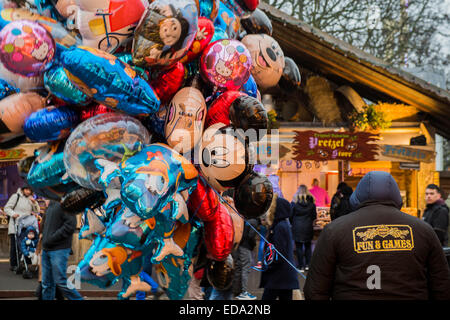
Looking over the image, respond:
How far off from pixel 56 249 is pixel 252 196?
3406 mm

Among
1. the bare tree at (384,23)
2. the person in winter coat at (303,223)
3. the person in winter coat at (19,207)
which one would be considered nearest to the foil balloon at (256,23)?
the person in winter coat at (303,223)

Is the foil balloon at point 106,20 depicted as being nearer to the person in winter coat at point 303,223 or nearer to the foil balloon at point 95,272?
the foil balloon at point 95,272

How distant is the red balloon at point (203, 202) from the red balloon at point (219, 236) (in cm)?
6

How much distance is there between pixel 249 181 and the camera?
9.15 ft

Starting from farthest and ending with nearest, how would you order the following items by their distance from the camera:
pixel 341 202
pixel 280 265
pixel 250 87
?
pixel 341 202 → pixel 280 265 → pixel 250 87

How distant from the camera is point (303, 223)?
8734 millimetres

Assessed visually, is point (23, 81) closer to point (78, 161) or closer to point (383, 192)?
point (78, 161)

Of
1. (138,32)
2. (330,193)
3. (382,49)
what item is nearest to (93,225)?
(138,32)

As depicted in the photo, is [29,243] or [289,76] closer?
[289,76]

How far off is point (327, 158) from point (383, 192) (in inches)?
263

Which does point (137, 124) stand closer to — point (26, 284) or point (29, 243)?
point (26, 284)

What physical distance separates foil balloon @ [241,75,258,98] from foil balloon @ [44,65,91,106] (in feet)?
3.09

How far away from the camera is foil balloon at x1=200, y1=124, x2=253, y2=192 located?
2.58 metres

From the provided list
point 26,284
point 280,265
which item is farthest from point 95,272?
point 26,284
